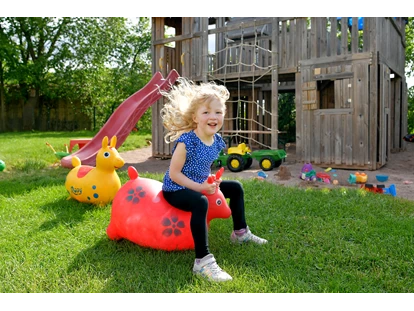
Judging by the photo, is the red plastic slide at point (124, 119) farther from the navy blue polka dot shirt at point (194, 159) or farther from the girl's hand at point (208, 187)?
the girl's hand at point (208, 187)

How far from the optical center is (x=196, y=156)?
3.01 meters

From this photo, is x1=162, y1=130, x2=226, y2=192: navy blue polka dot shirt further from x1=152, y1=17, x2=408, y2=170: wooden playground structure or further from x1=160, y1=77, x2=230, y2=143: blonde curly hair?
x1=152, y1=17, x2=408, y2=170: wooden playground structure

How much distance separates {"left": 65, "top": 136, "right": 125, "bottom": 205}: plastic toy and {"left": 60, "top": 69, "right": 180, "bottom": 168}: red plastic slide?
298cm

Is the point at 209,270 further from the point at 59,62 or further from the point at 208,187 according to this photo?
the point at 59,62

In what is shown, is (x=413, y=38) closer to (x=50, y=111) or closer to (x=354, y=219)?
(x=354, y=219)

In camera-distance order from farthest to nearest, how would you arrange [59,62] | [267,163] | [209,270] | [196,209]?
[59,62] < [267,163] < [196,209] < [209,270]

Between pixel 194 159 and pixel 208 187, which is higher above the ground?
pixel 194 159

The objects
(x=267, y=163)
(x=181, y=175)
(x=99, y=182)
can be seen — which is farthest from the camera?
(x=267, y=163)

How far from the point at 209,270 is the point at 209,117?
1.11m

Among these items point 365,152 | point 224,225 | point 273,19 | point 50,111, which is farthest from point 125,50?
point 224,225

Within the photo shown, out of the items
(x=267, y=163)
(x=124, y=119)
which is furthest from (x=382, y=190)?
(x=124, y=119)

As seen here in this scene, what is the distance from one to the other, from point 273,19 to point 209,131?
6.95 metres

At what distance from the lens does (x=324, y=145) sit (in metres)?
8.79

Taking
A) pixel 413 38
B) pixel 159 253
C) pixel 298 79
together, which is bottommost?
pixel 159 253
